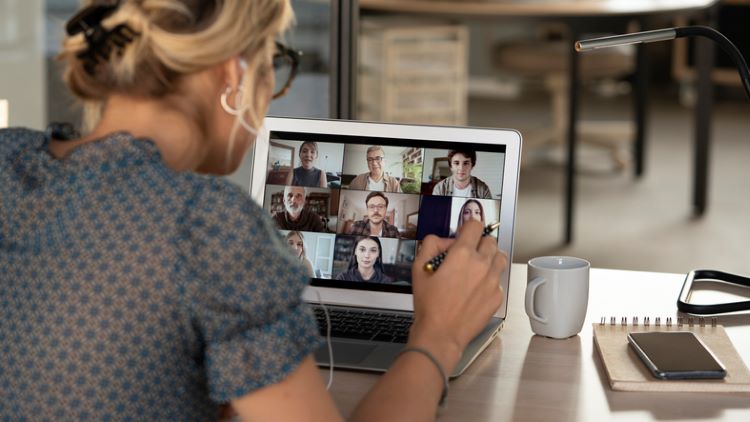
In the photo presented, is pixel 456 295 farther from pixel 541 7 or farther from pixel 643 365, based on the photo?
pixel 541 7

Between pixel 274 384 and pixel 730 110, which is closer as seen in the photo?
pixel 274 384

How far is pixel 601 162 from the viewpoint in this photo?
5.28m

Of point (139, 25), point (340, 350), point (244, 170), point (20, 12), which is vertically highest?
point (20, 12)

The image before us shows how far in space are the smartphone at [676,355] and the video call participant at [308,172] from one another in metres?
0.45

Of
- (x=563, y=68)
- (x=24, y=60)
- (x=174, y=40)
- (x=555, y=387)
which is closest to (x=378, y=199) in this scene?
(x=555, y=387)

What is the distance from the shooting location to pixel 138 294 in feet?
2.60

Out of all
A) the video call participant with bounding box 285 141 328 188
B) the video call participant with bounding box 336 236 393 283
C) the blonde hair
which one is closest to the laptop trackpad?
the video call participant with bounding box 336 236 393 283

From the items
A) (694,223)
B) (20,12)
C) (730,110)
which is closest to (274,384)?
(20,12)

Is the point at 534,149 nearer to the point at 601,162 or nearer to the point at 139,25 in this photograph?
the point at 601,162

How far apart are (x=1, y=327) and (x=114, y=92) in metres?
0.22

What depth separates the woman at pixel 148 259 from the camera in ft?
2.59

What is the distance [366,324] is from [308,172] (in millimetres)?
227

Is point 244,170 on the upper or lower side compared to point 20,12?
lower

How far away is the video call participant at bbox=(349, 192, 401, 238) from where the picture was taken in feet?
4.26
